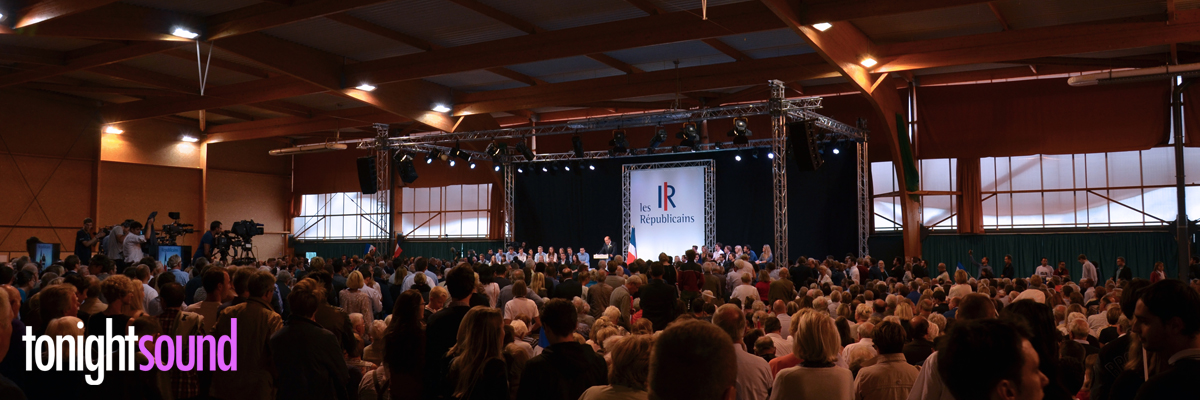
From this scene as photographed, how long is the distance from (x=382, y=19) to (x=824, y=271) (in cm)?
757

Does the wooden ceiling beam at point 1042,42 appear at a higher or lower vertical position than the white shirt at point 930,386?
higher

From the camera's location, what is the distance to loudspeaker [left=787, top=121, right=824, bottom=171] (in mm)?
13445

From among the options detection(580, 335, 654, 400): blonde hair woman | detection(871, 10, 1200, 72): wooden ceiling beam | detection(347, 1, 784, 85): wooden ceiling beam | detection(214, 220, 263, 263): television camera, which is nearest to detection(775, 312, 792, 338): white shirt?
detection(580, 335, 654, 400): blonde hair woman

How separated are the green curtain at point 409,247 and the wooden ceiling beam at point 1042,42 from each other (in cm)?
1280

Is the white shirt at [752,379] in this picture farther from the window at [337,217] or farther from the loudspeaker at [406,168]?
the window at [337,217]

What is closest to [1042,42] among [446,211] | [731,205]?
[731,205]

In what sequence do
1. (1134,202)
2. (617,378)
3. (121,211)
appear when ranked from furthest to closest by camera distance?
(121,211) → (1134,202) → (617,378)

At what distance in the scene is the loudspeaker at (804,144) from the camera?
44.1 feet

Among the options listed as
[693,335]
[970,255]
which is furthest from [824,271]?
[693,335]

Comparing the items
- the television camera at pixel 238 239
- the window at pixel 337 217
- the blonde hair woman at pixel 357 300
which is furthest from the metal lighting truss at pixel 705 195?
the blonde hair woman at pixel 357 300

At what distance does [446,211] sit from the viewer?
952 inches

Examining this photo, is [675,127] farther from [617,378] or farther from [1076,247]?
[617,378]

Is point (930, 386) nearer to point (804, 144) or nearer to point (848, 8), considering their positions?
point (848, 8)

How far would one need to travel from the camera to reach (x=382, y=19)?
40.6ft
